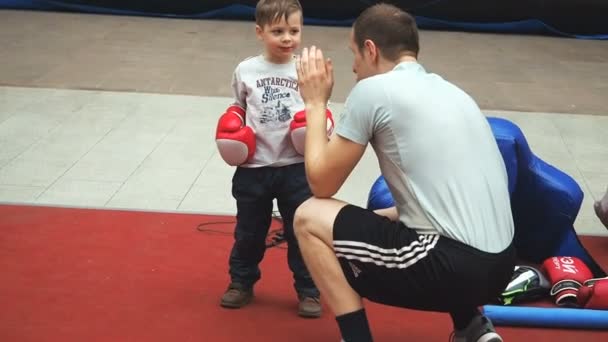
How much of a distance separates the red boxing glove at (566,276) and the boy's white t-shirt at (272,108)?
1232 mm

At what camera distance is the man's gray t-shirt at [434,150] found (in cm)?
304

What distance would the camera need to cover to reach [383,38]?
3162 millimetres

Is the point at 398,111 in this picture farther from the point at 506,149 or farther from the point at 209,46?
the point at 209,46

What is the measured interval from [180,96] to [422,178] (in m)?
4.68

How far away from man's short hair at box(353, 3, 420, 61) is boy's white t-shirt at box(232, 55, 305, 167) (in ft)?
2.12

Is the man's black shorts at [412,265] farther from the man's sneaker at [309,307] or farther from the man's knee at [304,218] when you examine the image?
the man's sneaker at [309,307]

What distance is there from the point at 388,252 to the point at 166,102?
14.6 ft

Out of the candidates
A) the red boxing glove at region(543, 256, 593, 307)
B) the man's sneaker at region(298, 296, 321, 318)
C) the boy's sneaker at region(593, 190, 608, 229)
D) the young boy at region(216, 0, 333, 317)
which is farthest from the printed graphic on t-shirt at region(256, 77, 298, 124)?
the boy's sneaker at region(593, 190, 608, 229)

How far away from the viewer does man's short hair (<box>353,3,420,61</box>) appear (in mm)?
3150

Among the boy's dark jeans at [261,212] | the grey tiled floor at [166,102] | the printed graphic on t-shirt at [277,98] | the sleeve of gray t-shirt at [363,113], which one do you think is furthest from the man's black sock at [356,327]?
the grey tiled floor at [166,102]

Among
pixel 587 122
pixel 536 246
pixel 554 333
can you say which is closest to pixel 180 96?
pixel 587 122

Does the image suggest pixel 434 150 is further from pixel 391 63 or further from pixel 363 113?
pixel 391 63

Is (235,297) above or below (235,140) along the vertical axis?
below

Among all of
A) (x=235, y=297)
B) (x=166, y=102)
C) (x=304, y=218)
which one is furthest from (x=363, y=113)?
(x=166, y=102)
